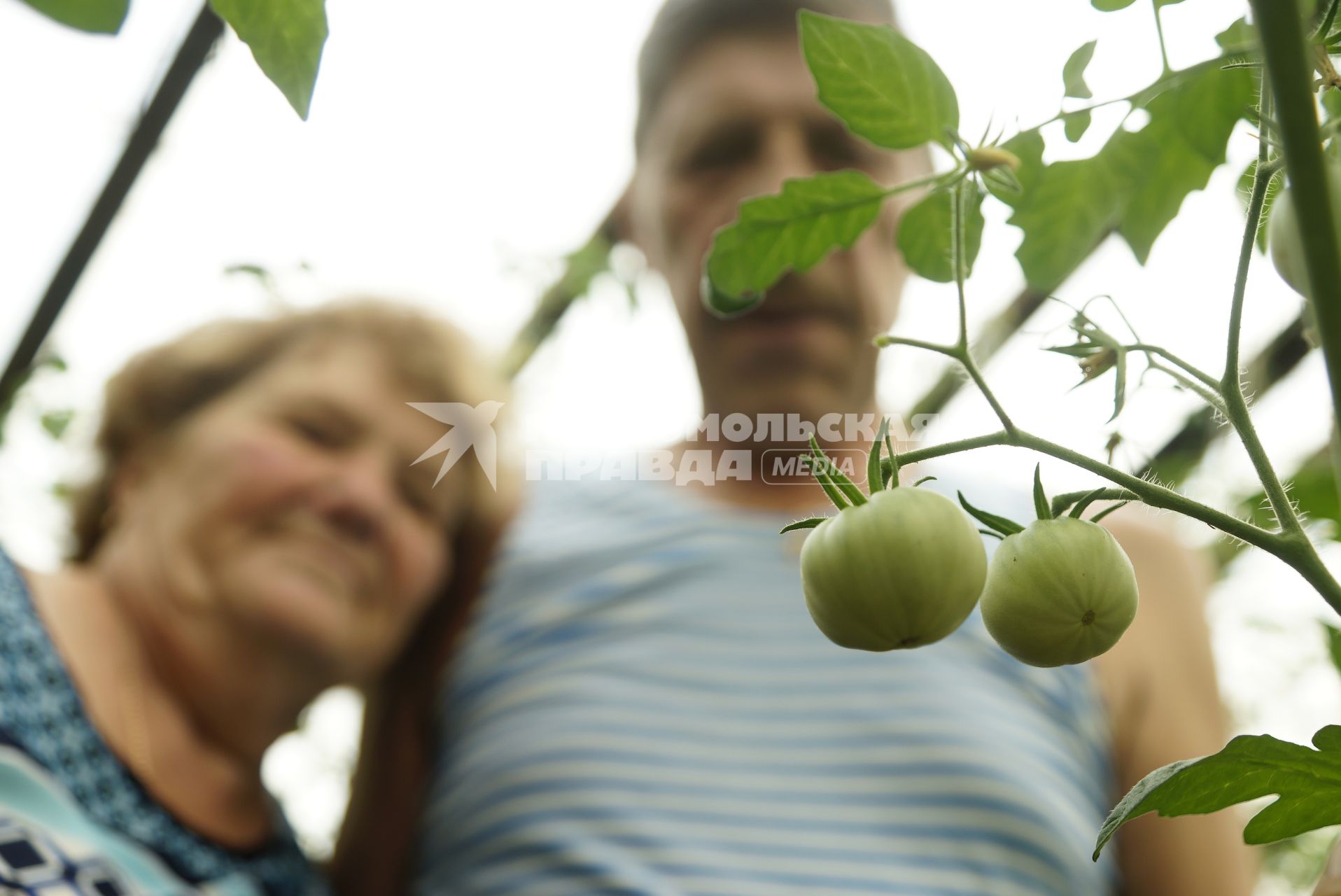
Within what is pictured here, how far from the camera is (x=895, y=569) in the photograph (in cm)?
30

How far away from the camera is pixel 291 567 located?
55.4 inches

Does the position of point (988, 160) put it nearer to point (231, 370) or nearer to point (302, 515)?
point (302, 515)

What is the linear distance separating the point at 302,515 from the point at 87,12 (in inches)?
49.8

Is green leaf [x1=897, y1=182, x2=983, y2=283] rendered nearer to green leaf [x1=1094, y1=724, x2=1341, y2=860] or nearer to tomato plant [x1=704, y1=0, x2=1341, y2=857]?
tomato plant [x1=704, y1=0, x2=1341, y2=857]

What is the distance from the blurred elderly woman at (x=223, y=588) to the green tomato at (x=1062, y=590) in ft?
3.03

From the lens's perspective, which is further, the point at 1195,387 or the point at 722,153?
the point at 722,153

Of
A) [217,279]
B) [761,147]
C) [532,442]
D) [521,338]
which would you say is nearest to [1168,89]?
[761,147]

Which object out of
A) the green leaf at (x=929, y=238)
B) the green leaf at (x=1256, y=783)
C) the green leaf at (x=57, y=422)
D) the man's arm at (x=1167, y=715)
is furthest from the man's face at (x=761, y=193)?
the green leaf at (x=57, y=422)

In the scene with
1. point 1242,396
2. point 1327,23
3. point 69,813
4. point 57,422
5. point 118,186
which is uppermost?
point 1327,23

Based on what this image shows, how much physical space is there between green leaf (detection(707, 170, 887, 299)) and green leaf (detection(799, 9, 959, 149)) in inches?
1.2

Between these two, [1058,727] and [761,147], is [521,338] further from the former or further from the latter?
[1058,727]

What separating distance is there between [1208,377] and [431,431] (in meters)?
1.53

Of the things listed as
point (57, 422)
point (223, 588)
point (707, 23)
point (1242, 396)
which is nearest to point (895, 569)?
point (1242, 396)

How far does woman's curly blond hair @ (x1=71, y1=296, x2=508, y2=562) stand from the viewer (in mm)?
1682
